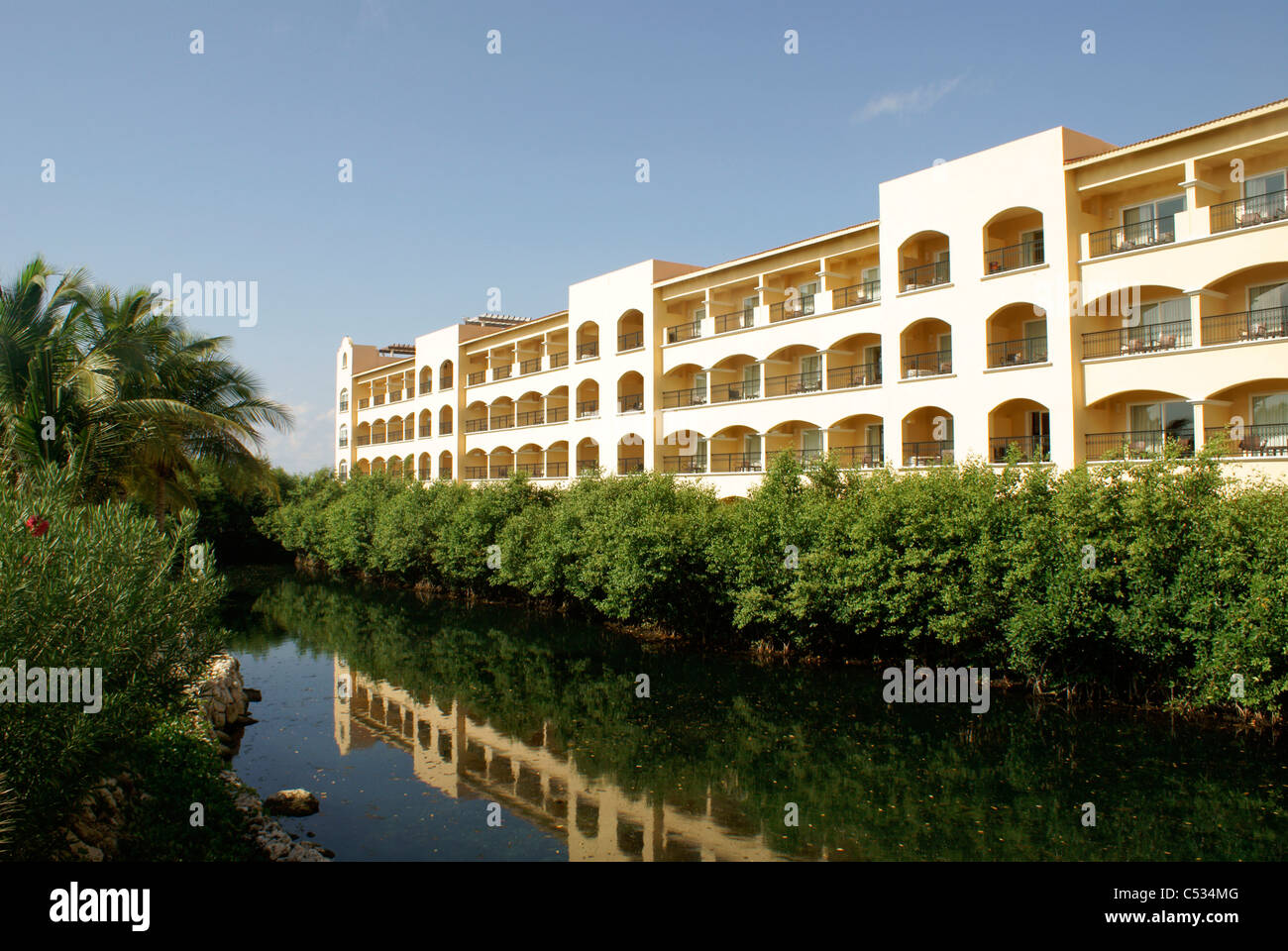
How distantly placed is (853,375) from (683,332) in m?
9.66

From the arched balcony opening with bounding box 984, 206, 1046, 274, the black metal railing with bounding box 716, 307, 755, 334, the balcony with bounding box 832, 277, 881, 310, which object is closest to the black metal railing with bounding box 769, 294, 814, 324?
the balcony with bounding box 832, 277, 881, 310

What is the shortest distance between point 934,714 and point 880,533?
455cm

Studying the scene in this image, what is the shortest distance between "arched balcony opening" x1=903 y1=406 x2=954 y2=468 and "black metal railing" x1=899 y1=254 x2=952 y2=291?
4.28 meters

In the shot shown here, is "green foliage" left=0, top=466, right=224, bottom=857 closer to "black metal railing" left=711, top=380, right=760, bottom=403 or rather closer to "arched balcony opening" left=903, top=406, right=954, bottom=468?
"arched balcony opening" left=903, top=406, right=954, bottom=468

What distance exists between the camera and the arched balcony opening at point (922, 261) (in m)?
28.7

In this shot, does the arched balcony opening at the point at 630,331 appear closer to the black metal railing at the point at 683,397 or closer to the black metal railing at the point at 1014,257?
the black metal railing at the point at 683,397

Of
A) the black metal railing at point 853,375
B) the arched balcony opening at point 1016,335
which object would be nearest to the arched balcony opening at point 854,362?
the black metal railing at point 853,375

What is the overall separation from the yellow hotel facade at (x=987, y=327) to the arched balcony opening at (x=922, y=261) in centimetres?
7

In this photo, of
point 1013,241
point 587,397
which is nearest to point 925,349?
point 1013,241

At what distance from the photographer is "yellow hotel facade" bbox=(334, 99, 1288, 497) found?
882 inches

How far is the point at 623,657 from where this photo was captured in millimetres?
25891

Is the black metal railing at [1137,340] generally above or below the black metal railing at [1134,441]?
above
